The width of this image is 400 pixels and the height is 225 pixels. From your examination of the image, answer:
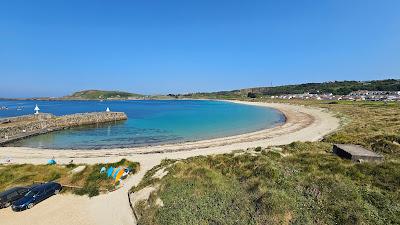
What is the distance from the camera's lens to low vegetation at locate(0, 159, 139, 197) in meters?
21.4

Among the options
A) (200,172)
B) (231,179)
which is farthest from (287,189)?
(200,172)

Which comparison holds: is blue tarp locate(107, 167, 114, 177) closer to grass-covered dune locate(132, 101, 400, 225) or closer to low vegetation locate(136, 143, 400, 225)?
grass-covered dune locate(132, 101, 400, 225)

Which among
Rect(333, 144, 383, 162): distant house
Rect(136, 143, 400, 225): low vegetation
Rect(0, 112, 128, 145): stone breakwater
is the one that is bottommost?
Rect(0, 112, 128, 145): stone breakwater

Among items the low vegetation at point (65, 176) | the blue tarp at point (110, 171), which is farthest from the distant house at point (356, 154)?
the blue tarp at point (110, 171)

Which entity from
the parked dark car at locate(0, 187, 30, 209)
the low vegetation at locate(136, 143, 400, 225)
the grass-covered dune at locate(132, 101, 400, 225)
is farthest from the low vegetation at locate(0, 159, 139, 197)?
the low vegetation at locate(136, 143, 400, 225)

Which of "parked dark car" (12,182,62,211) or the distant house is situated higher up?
the distant house

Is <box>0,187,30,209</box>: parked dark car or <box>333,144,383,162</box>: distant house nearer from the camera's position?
<box>0,187,30,209</box>: parked dark car

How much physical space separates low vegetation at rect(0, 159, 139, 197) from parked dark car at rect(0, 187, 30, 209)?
2960 millimetres

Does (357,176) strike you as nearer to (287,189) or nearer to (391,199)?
(391,199)

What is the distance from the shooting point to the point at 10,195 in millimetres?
19031

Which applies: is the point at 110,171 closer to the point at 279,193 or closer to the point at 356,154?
the point at 279,193

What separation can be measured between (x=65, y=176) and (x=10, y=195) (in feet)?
16.7

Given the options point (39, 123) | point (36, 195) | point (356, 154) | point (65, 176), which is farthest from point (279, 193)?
point (39, 123)

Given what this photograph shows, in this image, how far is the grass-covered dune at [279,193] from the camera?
13539mm
